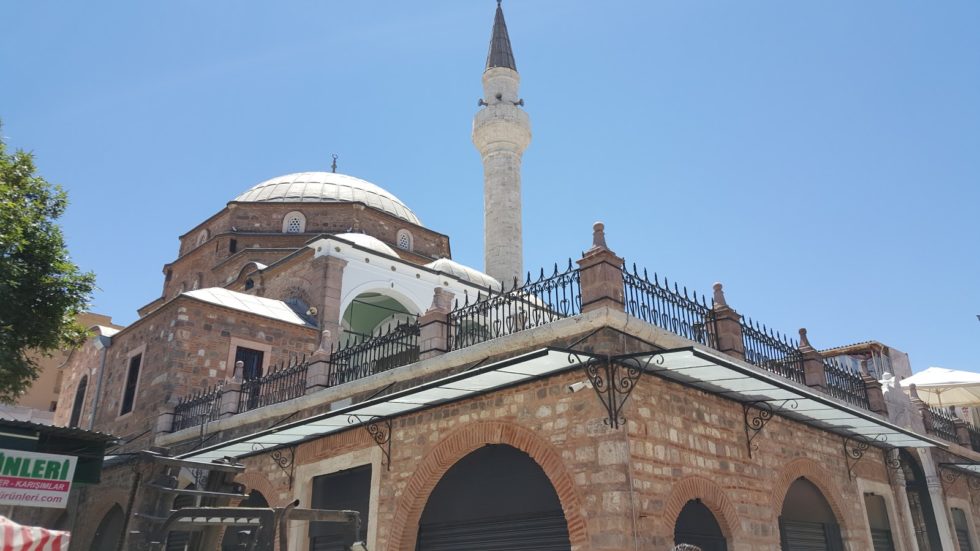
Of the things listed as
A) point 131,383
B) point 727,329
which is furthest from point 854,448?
point 131,383

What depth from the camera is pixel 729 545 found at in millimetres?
7688

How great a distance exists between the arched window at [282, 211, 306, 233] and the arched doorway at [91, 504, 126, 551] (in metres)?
10.7

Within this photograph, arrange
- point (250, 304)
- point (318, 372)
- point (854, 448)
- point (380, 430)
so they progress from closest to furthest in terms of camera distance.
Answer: point (380, 430) < point (318, 372) < point (854, 448) < point (250, 304)

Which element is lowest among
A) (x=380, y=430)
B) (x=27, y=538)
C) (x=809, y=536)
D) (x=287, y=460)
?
(x=27, y=538)

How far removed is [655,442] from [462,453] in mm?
2095

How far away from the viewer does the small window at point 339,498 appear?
9055 mm

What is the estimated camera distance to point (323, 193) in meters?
24.0

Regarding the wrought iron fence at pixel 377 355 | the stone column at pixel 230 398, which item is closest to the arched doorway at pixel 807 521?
the wrought iron fence at pixel 377 355

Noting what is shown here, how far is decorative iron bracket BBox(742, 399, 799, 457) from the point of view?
334 inches

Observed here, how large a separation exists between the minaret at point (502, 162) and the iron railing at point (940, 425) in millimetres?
9411

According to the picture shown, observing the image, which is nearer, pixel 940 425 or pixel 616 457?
pixel 616 457

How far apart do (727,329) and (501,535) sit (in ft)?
11.8

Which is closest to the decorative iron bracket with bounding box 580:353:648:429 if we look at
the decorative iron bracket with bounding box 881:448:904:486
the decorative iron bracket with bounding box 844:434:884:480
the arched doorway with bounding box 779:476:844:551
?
the arched doorway with bounding box 779:476:844:551

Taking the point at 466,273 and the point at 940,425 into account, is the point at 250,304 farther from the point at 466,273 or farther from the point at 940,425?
the point at 940,425
